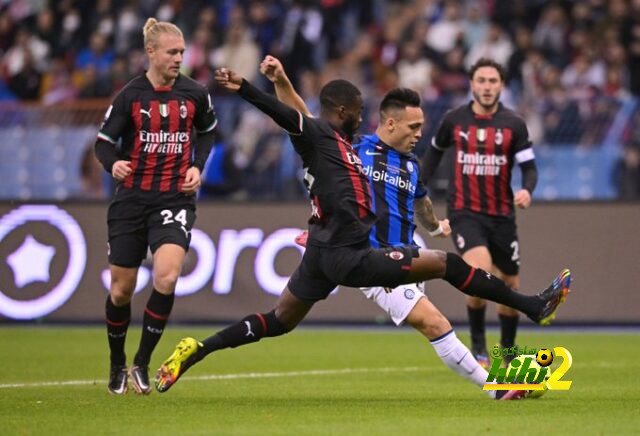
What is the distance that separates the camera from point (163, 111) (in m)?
8.97

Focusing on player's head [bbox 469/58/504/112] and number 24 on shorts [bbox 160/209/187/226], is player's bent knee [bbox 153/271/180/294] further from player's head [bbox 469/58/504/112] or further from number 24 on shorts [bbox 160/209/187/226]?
player's head [bbox 469/58/504/112]

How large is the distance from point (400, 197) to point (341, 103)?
80 cm

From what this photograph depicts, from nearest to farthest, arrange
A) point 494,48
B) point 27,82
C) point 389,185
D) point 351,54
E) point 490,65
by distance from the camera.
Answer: point 389,185
point 490,65
point 494,48
point 351,54
point 27,82

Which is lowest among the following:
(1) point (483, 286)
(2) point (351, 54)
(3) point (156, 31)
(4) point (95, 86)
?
(1) point (483, 286)

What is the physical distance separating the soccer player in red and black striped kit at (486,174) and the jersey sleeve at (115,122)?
2.95 meters

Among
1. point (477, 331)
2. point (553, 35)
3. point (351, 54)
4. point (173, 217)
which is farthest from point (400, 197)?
point (351, 54)

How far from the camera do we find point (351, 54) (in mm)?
19531

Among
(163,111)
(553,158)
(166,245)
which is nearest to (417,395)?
(166,245)

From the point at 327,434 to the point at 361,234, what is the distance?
1.56 meters

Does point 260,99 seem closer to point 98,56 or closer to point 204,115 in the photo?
point 204,115

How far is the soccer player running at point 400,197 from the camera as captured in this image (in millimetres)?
8211

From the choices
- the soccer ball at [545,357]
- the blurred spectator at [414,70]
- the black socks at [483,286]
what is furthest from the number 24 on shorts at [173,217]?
the blurred spectator at [414,70]

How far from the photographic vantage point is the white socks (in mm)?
8117

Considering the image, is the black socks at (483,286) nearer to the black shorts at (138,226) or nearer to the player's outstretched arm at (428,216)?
the player's outstretched arm at (428,216)
